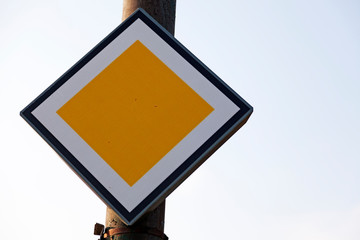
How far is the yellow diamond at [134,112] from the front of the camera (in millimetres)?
1079

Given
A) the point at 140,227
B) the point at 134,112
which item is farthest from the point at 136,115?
the point at 140,227

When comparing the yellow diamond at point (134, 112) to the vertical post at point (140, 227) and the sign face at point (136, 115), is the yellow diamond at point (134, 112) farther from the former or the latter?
the vertical post at point (140, 227)

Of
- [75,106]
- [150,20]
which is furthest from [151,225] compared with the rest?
[150,20]

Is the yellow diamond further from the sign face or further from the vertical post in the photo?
the vertical post

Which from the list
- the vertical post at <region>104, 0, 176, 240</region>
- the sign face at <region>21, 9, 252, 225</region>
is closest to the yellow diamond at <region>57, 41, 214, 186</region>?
the sign face at <region>21, 9, 252, 225</region>

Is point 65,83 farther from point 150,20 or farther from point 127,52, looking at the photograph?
point 150,20

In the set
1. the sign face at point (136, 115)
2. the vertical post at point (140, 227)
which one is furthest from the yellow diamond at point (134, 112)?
the vertical post at point (140, 227)

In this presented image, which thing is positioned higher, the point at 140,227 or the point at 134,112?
the point at 134,112

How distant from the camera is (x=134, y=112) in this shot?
1.13 metres

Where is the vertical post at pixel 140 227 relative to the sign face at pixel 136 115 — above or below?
below

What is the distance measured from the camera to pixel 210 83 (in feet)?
3.86

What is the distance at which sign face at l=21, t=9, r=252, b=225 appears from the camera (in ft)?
3.45

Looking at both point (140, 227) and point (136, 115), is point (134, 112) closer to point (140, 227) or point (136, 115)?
point (136, 115)

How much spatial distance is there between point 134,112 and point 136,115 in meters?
Result: 0.01
